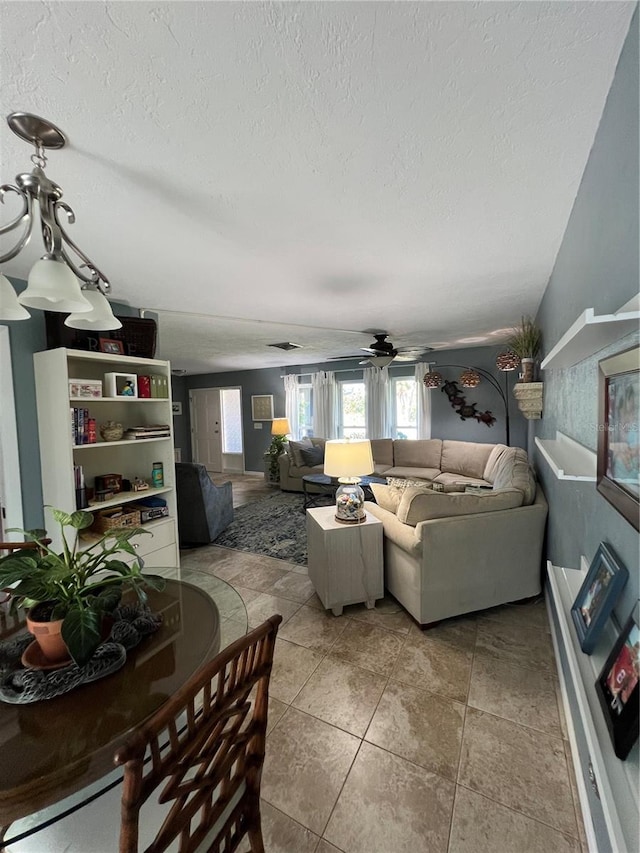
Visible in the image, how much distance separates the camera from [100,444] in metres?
2.22

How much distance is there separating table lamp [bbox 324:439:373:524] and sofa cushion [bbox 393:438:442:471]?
319cm

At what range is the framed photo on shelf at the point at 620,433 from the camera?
2.34 feet

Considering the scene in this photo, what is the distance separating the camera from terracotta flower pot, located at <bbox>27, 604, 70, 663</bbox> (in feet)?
3.05

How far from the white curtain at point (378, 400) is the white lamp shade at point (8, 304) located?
5408 millimetres

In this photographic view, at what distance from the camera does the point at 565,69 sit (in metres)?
0.84

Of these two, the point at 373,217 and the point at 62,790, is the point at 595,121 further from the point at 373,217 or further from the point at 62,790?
the point at 62,790

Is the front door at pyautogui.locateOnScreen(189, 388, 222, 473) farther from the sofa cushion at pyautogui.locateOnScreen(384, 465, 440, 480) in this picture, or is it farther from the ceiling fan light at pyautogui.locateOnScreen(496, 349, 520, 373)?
the ceiling fan light at pyautogui.locateOnScreen(496, 349, 520, 373)

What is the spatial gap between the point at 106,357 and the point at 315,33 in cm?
208

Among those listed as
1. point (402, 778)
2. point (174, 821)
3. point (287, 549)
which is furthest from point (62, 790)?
point (287, 549)

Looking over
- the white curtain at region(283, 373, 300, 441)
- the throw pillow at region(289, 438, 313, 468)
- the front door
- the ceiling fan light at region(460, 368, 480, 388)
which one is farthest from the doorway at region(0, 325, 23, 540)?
the front door

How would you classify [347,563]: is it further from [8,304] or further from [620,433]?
[8,304]

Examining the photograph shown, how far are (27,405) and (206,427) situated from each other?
19.9ft

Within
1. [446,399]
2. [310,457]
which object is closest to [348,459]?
[310,457]

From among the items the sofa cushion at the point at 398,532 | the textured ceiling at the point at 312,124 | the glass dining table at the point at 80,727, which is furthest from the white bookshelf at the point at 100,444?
the sofa cushion at the point at 398,532
